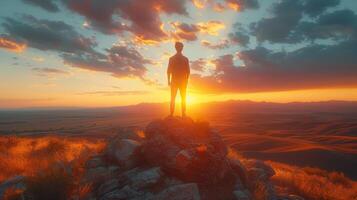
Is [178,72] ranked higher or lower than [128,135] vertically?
higher

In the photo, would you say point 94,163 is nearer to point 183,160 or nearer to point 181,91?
point 183,160

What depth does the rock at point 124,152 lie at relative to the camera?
11.3 metres

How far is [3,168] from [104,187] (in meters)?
5.20

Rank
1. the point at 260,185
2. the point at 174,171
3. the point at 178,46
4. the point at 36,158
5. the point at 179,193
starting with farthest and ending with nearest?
the point at 36,158 < the point at 178,46 < the point at 260,185 < the point at 174,171 < the point at 179,193

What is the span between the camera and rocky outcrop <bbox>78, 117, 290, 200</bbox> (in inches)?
362

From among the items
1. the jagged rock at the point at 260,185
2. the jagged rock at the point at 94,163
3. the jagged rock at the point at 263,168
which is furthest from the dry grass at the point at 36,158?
the jagged rock at the point at 263,168

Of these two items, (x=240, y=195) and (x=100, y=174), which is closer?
(x=240, y=195)

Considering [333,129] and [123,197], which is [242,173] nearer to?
[123,197]

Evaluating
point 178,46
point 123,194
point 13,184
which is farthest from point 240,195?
point 178,46

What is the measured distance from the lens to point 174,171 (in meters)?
10.3

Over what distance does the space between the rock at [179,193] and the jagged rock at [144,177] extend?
81 centimetres

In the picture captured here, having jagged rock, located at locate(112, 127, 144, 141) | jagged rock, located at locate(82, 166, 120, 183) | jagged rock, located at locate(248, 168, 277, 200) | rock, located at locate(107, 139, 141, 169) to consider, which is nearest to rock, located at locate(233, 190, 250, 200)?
jagged rock, located at locate(248, 168, 277, 200)

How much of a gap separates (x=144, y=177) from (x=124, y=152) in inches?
91.8

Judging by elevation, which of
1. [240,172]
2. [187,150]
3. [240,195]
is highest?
[187,150]
